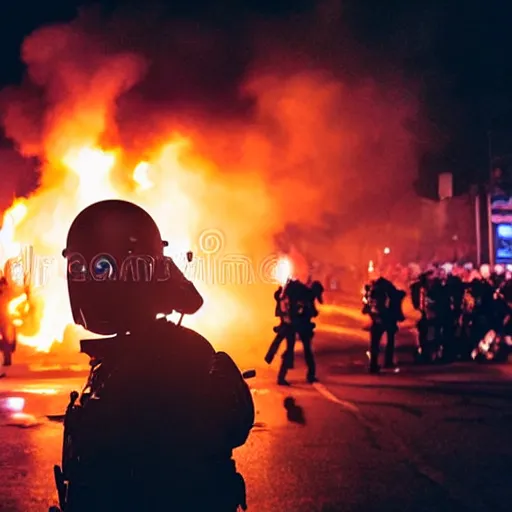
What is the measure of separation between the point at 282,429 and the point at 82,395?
5165mm

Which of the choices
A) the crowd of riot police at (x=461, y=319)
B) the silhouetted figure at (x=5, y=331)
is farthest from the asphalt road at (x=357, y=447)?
the crowd of riot police at (x=461, y=319)

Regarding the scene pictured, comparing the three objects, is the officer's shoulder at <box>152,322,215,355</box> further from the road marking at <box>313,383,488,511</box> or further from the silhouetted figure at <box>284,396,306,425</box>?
the silhouetted figure at <box>284,396,306,425</box>

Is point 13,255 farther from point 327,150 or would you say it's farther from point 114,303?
point 114,303

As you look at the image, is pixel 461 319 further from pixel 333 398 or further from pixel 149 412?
pixel 149 412

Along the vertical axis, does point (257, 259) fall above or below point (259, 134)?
below

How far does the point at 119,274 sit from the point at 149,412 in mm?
480

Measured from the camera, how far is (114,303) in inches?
97.0

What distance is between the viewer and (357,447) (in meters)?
6.68

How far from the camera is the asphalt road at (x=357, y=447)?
5281 mm

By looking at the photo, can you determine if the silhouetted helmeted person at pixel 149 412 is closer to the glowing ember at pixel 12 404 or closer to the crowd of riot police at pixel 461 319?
the glowing ember at pixel 12 404

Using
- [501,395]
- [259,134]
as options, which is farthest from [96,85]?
[501,395]

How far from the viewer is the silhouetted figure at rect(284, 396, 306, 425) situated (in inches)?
308

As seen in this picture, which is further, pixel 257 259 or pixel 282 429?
pixel 257 259

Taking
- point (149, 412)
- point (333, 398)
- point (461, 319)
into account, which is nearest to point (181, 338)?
point (149, 412)
